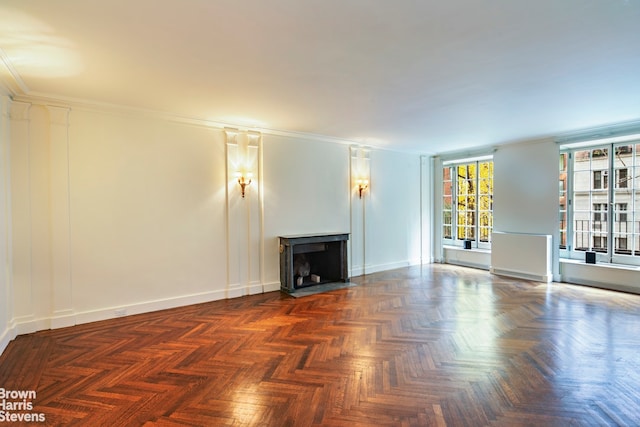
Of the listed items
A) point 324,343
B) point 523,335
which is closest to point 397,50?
point 324,343

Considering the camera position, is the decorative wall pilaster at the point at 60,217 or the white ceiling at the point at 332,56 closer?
the white ceiling at the point at 332,56

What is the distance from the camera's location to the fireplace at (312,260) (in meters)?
5.33

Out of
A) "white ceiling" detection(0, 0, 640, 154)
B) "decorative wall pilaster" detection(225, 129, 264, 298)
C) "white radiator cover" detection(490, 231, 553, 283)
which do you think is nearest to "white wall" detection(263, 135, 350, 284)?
"decorative wall pilaster" detection(225, 129, 264, 298)

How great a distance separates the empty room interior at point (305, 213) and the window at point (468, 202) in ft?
1.55

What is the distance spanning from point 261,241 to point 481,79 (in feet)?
12.4

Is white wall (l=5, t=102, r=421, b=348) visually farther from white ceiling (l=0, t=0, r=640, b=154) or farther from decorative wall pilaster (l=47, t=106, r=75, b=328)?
white ceiling (l=0, t=0, r=640, b=154)

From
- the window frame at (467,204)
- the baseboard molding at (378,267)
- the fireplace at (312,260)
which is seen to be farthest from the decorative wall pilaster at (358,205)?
the window frame at (467,204)

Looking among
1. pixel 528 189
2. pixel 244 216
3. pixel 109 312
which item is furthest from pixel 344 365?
pixel 528 189

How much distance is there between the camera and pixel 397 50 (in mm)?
2631

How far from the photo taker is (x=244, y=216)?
16.9 feet

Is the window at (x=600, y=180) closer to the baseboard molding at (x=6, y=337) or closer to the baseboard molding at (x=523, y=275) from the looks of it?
the baseboard molding at (x=523, y=275)

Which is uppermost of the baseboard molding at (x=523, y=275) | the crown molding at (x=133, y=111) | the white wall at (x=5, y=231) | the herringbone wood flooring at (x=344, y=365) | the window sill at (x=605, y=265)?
the crown molding at (x=133, y=111)

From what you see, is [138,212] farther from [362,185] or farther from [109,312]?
[362,185]

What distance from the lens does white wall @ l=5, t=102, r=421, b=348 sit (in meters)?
3.67
